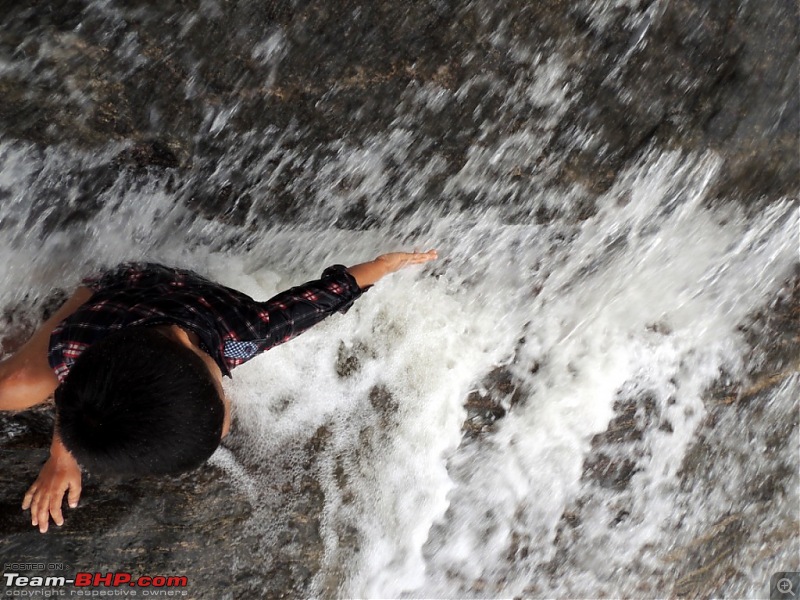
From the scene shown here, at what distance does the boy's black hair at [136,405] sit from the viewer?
51.7 inches

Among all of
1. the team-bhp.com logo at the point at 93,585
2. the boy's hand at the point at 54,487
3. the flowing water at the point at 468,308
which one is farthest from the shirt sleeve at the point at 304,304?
the team-bhp.com logo at the point at 93,585

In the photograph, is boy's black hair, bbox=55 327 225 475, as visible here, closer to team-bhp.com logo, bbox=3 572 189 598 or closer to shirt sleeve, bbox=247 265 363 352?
shirt sleeve, bbox=247 265 363 352

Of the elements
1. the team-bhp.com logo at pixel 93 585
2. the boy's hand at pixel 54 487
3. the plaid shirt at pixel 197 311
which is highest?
the plaid shirt at pixel 197 311

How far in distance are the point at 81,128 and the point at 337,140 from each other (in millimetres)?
881

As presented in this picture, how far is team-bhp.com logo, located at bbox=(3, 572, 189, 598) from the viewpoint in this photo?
2.10 meters

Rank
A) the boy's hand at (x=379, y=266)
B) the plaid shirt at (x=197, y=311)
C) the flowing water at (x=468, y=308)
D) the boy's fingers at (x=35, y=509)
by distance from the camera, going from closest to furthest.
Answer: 1. the plaid shirt at (x=197, y=311)
2. the boy's fingers at (x=35, y=509)
3. the boy's hand at (x=379, y=266)
4. the flowing water at (x=468, y=308)

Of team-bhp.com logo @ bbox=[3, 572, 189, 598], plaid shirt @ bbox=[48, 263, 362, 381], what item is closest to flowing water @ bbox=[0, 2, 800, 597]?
team-bhp.com logo @ bbox=[3, 572, 189, 598]

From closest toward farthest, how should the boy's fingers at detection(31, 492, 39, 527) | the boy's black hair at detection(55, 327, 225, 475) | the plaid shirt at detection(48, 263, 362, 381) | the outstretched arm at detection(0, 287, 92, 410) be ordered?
the boy's black hair at detection(55, 327, 225, 475) < the plaid shirt at detection(48, 263, 362, 381) < the outstretched arm at detection(0, 287, 92, 410) < the boy's fingers at detection(31, 492, 39, 527)

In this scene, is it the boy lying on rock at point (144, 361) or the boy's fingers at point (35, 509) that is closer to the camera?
the boy lying on rock at point (144, 361)

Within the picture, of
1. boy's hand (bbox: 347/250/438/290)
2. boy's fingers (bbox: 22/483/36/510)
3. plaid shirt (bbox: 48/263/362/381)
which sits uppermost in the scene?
boy's hand (bbox: 347/250/438/290)

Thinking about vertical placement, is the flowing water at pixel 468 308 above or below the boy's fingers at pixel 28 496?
above

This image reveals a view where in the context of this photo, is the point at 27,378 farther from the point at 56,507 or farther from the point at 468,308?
the point at 468,308

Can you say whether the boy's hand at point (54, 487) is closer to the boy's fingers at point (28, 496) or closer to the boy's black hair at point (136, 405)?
the boy's fingers at point (28, 496)

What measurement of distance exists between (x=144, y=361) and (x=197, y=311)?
1.33 feet
